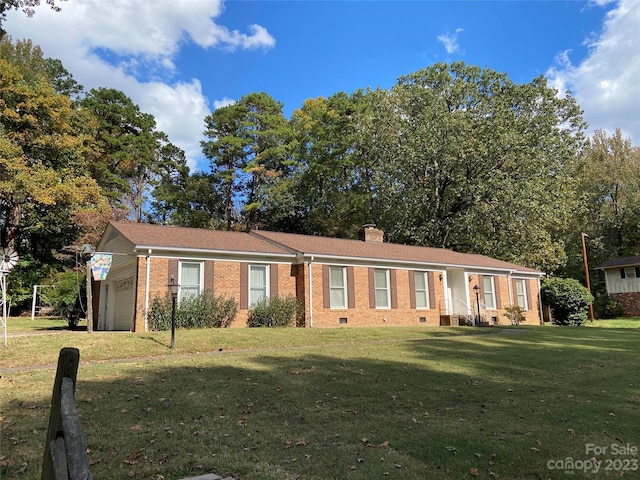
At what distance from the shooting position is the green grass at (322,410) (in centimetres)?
414

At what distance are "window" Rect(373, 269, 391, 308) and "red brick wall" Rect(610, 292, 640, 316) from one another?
25.4 meters

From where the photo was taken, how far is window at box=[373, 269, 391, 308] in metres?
19.6

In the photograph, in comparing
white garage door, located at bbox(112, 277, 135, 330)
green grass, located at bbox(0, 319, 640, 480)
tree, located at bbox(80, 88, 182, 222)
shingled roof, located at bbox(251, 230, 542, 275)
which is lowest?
green grass, located at bbox(0, 319, 640, 480)

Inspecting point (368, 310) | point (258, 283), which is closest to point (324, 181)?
point (368, 310)

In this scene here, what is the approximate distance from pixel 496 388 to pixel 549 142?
27.3 m

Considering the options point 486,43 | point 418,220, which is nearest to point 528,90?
point 418,220

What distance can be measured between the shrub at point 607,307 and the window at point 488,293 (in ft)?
54.4

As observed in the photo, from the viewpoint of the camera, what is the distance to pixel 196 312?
15.1 meters

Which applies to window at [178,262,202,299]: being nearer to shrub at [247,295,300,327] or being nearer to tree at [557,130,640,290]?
shrub at [247,295,300,327]

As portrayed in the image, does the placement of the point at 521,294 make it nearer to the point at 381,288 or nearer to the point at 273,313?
the point at 381,288

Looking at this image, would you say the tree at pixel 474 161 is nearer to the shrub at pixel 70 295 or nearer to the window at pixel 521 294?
the window at pixel 521 294

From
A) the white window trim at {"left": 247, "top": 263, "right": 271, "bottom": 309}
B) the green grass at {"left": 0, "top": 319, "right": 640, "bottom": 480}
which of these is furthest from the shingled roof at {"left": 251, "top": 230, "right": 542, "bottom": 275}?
the green grass at {"left": 0, "top": 319, "right": 640, "bottom": 480}

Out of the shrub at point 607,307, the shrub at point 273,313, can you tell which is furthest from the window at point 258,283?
the shrub at point 607,307

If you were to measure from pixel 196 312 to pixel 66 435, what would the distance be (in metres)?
13.7
